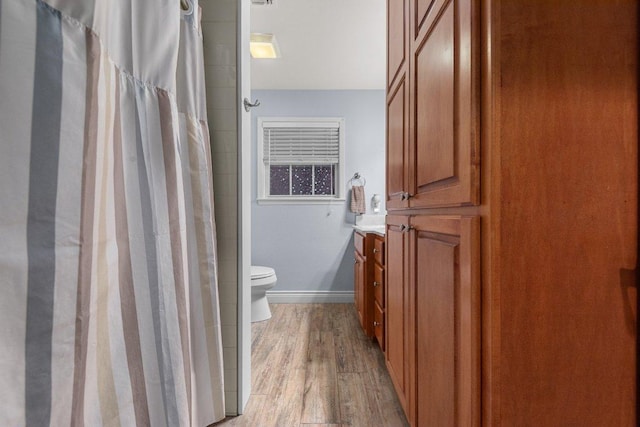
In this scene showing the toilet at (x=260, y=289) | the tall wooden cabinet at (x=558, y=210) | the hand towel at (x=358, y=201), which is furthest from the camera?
the hand towel at (x=358, y=201)

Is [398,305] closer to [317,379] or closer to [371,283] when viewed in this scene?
[317,379]

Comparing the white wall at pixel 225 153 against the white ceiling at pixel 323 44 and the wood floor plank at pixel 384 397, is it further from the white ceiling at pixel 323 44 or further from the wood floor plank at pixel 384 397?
the white ceiling at pixel 323 44

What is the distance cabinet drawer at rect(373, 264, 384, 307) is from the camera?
6.61ft

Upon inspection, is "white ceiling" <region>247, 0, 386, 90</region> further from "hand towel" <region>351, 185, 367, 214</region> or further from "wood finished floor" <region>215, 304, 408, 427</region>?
"wood finished floor" <region>215, 304, 408, 427</region>

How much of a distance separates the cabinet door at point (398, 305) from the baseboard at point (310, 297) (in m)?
1.70

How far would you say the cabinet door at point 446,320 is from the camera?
29.3 inches

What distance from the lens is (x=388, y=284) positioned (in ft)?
5.66

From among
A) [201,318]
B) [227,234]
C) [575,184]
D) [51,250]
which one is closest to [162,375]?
[201,318]

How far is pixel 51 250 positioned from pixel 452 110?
2.88ft

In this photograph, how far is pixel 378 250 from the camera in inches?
84.3

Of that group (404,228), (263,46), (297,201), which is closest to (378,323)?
(404,228)

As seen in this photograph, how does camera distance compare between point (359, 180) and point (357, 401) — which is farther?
point (359, 180)

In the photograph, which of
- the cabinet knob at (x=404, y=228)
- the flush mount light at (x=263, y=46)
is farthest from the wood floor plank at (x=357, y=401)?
the flush mount light at (x=263, y=46)

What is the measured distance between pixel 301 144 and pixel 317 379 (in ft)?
7.60
